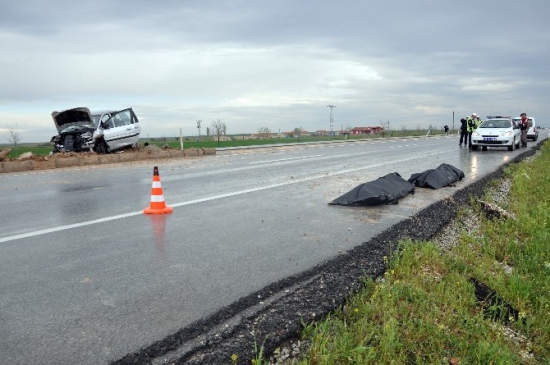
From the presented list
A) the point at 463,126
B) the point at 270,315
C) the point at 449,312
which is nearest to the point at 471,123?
the point at 463,126

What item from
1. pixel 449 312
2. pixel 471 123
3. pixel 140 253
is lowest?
pixel 449 312

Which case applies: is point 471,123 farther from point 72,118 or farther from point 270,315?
point 270,315

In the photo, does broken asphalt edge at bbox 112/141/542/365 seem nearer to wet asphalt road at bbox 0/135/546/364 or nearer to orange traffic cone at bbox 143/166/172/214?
wet asphalt road at bbox 0/135/546/364

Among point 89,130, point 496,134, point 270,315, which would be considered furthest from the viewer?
point 496,134

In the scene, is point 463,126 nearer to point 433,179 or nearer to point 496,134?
point 496,134

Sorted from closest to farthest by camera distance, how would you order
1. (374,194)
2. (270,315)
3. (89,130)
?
(270,315) < (374,194) < (89,130)

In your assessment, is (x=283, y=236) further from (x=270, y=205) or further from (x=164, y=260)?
(x=270, y=205)

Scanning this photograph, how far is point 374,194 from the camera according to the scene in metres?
7.63

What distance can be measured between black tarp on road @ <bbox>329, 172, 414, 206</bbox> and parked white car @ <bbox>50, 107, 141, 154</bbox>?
14.1 metres

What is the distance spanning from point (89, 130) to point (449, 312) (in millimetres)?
18422

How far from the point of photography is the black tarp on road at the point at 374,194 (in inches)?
296

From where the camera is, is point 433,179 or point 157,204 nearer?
point 157,204

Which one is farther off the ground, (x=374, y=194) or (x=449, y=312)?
(x=374, y=194)

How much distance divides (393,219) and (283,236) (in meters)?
1.98
